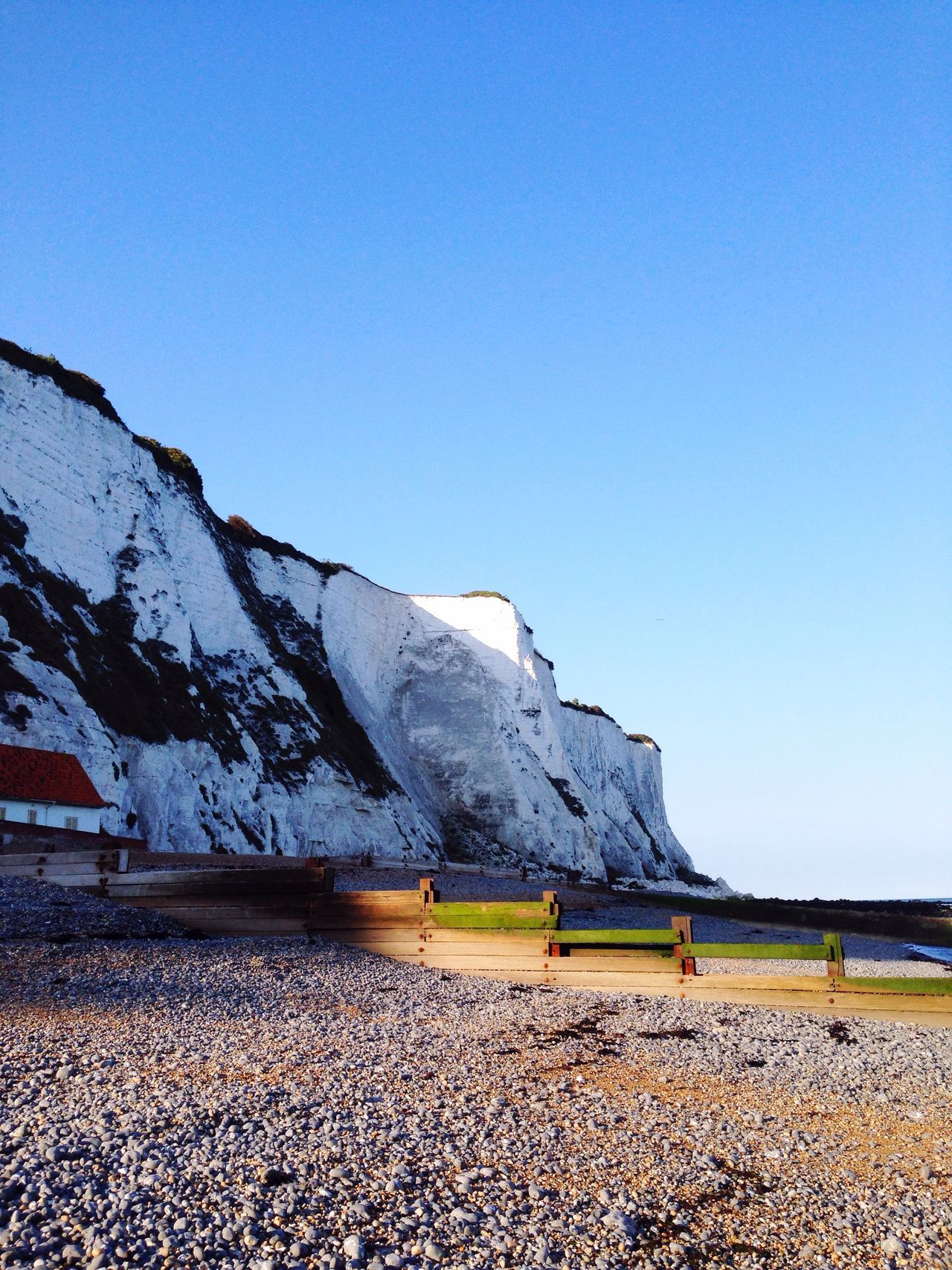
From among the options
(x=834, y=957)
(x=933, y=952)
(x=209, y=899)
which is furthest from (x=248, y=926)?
(x=933, y=952)

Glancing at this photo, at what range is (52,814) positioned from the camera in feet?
86.1

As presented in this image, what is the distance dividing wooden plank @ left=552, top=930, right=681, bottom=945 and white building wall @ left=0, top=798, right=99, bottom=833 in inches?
687

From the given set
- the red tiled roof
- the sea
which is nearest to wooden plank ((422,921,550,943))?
the sea

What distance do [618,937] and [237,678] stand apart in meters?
35.5

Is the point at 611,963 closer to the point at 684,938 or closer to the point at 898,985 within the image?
the point at 684,938

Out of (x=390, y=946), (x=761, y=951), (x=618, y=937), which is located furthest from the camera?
(x=390, y=946)

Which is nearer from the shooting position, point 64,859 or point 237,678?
point 64,859

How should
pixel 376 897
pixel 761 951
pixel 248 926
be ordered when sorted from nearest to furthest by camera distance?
1. pixel 761 951
2. pixel 376 897
3. pixel 248 926

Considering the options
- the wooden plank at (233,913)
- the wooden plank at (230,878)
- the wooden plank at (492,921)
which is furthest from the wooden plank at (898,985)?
the wooden plank at (233,913)

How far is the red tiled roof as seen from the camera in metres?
25.2

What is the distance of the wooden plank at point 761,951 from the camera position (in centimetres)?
1054

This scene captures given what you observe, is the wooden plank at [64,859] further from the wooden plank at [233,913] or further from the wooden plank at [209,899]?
the wooden plank at [233,913]

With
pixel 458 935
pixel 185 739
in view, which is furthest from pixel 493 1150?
pixel 185 739

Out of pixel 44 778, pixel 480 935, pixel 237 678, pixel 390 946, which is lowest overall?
pixel 390 946
